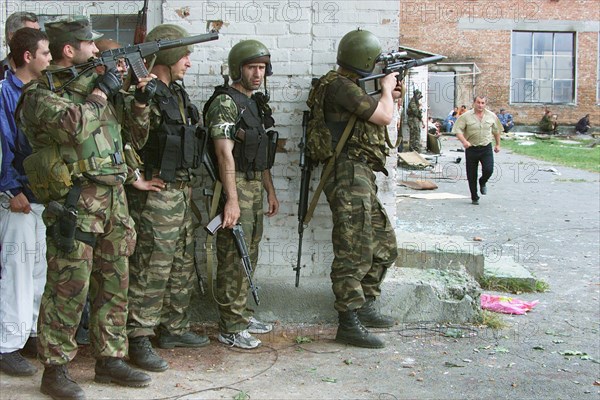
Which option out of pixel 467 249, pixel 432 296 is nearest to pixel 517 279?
pixel 467 249

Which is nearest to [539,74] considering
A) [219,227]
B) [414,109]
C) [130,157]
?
[414,109]

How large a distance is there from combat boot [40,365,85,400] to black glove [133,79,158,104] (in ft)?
5.05

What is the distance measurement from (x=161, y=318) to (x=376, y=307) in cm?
162

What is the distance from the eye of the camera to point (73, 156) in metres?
4.07

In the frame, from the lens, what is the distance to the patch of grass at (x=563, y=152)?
20000mm

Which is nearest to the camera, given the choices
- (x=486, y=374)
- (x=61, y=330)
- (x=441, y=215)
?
(x=61, y=330)

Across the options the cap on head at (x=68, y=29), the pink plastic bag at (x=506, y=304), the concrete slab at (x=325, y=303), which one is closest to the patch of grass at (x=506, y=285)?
the pink plastic bag at (x=506, y=304)

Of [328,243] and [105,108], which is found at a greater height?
[105,108]

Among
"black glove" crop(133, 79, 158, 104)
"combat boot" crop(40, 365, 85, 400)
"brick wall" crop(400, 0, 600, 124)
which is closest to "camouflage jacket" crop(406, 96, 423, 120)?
"brick wall" crop(400, 0, 600, 124)

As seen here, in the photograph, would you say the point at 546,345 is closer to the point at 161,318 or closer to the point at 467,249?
the point at 467,249

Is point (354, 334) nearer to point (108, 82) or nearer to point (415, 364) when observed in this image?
point (415, 364)

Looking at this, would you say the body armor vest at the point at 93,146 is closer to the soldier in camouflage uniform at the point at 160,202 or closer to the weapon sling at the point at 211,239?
the soldier in camouflage uniform at the point at 160,202

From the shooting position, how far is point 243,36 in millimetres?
5570

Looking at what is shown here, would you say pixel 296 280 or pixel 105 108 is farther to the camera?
pixel 296 280
